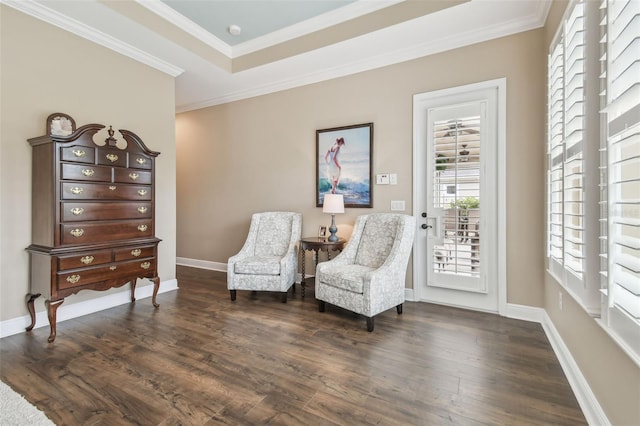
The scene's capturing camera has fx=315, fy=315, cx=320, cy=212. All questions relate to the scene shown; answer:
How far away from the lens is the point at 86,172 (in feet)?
9.29

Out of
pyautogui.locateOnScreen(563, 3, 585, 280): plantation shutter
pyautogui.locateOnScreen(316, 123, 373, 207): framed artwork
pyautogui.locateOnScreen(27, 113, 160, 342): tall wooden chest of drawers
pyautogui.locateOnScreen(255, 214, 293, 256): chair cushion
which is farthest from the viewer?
pyautogui.locateOnScreen(255, 214, 293, 256): chair cushion

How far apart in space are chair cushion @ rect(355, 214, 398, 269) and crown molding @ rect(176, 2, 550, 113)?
185cm

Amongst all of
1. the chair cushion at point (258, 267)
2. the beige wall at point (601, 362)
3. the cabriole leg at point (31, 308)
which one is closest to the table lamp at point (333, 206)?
the chair cushion at point (258, 267)

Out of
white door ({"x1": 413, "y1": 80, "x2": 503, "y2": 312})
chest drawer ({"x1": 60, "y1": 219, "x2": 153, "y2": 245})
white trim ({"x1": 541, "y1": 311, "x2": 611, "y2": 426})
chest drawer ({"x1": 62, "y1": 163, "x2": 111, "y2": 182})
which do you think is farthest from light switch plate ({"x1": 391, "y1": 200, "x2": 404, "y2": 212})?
chest drawer ({"x1": 62, "y1": 163, "x2": 111, "y2": 182})

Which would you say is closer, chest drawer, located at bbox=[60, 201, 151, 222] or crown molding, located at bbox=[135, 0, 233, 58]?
chest drawer, located at bbox=[60, 201, 151, 222]

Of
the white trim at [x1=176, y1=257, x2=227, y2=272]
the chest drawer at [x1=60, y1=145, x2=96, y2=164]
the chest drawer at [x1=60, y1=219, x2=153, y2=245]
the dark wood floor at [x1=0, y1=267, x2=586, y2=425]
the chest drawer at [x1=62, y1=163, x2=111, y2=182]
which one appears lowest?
the dark wood floor at [x1=0, y1=267, x2=586, y2=425]

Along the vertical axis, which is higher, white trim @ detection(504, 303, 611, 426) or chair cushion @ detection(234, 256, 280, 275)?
chair cushion @ detection(234, 256, 280, 275)

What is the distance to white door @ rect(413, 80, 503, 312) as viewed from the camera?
3.22 meters

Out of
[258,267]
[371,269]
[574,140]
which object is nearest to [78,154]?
[258,267]

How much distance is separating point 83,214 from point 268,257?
1.94 m

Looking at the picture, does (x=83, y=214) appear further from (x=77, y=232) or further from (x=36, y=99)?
(x=36, y=99)

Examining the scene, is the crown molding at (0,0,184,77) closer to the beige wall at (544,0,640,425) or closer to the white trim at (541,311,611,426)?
the beige wall at (544,0,640,425)

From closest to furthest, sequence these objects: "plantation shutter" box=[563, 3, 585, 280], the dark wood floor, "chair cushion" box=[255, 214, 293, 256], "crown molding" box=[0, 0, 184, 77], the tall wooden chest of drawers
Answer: the dark wood floor
"plantation shutter" box=[563, 3, 585, 280]
the tall wooden chest of drawers
"crown molding" box=[0, 0, 184, 77]
"chair cushion" box=[255, 214, 293, 256]

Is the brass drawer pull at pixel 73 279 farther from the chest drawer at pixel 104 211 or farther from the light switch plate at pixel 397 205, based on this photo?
the light switch plate at pixel 397 205
